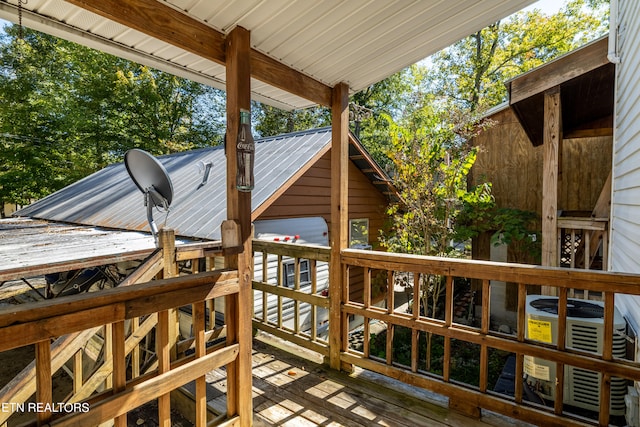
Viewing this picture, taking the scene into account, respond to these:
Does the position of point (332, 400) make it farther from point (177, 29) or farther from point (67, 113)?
point (67, 113)

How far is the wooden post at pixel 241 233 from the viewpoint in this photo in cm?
185

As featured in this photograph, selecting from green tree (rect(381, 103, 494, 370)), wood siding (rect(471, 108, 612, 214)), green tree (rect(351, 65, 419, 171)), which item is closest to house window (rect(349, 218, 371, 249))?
wood siding (rect(471, 108, 612, 214))

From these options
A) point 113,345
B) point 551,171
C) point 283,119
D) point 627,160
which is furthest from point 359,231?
point 283,119

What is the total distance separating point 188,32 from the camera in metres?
1.71

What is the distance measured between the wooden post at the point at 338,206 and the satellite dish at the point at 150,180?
144 cm

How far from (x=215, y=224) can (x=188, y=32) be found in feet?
11.5

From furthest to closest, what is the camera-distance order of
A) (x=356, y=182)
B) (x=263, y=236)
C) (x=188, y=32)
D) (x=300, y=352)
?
(x=356, y=182), (x=263, y=236), (x=300, y=352), (x=188, y=32)

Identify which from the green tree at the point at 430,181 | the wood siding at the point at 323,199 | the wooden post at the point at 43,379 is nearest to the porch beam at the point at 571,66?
the green tree at the point at 430,181

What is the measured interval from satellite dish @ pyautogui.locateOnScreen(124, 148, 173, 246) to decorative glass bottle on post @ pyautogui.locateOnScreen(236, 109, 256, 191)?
1.23m

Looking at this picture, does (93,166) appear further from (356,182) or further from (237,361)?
(237,361)

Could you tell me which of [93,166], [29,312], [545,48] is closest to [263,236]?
[29,312]

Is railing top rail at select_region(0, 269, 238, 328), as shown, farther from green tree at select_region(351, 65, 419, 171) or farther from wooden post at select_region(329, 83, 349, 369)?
green tree at select_region(351, 65, 419, 171)

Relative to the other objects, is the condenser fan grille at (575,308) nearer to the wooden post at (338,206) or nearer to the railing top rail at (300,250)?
the wooden post at (338,206)

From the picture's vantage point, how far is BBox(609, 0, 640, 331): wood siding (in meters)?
2.71
